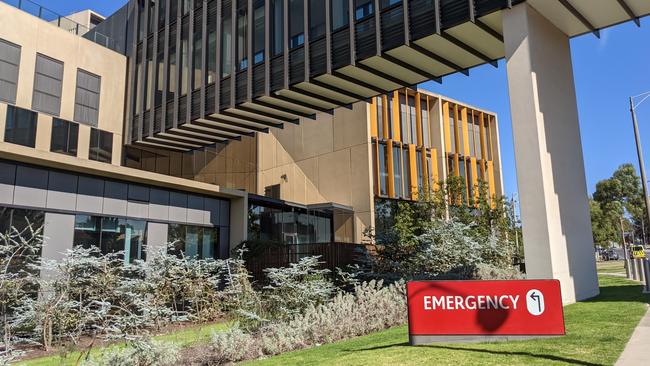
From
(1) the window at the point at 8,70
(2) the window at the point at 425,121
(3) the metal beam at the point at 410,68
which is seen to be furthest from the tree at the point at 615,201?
(1) the window at the point at 8,70

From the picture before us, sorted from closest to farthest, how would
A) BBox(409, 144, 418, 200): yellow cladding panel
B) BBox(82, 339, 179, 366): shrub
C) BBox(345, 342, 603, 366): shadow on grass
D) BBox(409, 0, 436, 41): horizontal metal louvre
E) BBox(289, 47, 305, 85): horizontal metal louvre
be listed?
BBox(345, 342, 603, 366): shadow on grass < BBox(82, 339, 179, 366): shrub < BBox(409, 0, 436, 41): horizontal metal louvre < BBox(289, 47, 305, 85): horizontal metal louvre < BBox(409, 144, 418, 200): yellow cladding panel

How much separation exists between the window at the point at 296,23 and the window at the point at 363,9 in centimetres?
261

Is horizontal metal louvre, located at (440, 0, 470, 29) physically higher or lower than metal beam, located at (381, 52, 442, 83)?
higher

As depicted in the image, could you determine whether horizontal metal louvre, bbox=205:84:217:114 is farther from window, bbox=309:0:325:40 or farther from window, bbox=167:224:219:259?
window, bbox=309:0:325:40

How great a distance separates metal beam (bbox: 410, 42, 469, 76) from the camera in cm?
1629

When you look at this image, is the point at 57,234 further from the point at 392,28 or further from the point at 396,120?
the point at 396,120

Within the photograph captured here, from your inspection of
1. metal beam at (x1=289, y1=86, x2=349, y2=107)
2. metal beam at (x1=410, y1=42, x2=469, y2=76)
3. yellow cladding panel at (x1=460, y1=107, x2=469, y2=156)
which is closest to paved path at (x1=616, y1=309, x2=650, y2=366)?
metal beam at (x1=410, y1=42, x2=469, y2=76)

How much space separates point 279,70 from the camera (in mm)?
19516

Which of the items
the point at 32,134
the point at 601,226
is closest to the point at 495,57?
the point at 32,134

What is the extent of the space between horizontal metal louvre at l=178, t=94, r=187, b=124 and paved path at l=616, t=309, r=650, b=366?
2022 centimetres

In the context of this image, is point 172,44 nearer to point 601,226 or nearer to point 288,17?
point 288,17

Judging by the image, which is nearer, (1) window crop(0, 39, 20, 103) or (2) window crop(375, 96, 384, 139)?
(1) window crop(0, 39, 20, 103)

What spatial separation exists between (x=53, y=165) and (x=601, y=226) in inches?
2985

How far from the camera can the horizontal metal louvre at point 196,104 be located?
22703 mm
